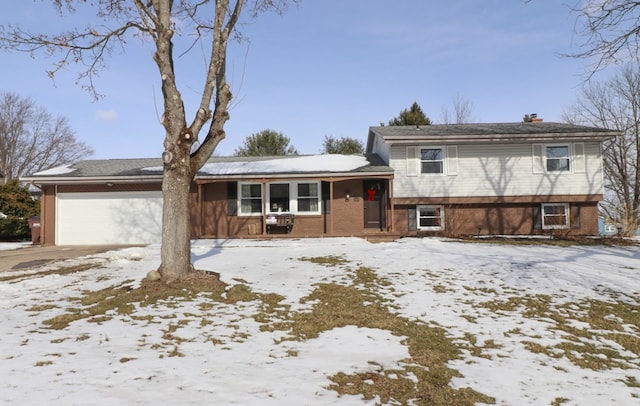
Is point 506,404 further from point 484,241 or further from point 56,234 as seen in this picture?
point 56,234

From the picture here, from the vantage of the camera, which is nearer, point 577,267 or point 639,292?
point 639,292

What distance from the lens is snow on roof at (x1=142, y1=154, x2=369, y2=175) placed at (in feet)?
49.8

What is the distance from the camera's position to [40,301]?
19.8 ft

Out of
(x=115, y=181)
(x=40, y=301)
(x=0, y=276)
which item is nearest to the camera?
(x=40, y=301)

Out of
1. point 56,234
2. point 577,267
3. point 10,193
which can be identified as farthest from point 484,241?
point 10,193

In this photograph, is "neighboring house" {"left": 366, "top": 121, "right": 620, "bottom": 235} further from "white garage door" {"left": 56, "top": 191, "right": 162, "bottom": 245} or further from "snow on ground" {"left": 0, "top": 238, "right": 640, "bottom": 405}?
"white garage door" {"left": 56, "top": 191, "right": 162, "bottom": 245}

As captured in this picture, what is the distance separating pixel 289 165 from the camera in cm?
1609

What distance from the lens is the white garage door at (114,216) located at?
50.5 feet

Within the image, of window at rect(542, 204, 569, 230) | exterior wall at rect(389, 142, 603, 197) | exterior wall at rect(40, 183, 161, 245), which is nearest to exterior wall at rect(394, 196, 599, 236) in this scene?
window at rect(542, 204, 569, 230)

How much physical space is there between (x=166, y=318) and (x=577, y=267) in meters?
9.21

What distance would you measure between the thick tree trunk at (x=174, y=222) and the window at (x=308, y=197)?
8.99 m

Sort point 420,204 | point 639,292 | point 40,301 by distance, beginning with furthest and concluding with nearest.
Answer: point 420,204, point 639,292, point 40,301

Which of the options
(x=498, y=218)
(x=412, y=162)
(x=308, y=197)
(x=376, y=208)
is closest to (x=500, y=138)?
(x=498, y=218)

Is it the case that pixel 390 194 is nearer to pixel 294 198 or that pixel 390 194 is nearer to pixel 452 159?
pixel 452 159
